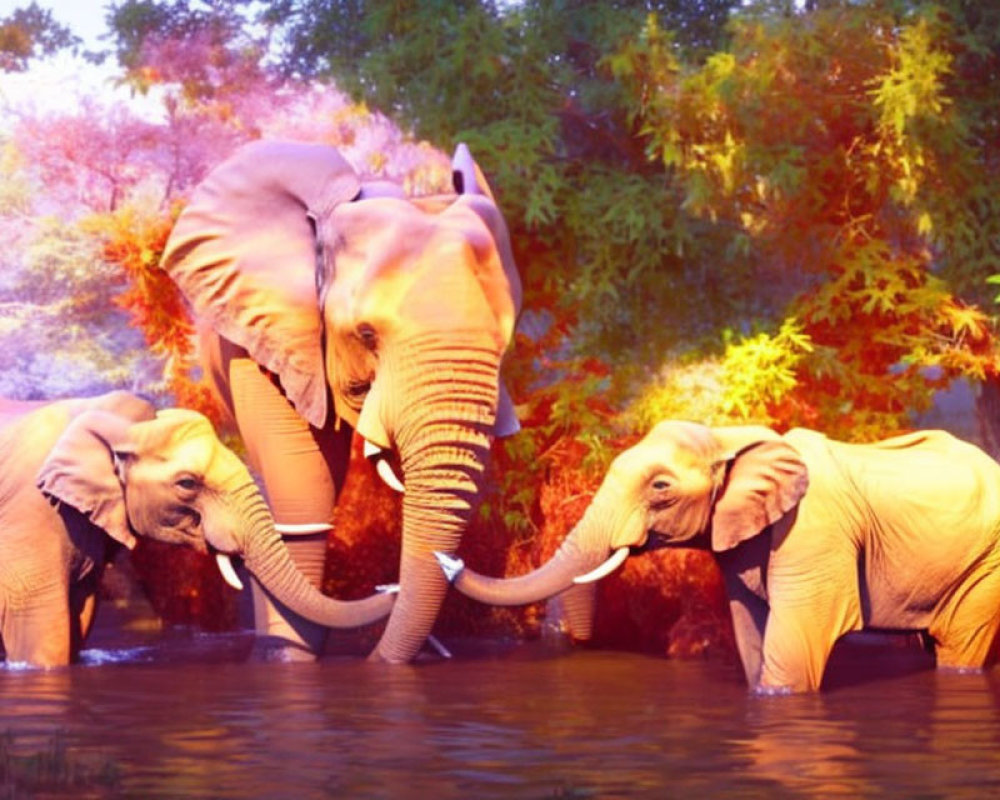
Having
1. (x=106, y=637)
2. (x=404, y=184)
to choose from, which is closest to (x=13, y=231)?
(x=404, y=184)

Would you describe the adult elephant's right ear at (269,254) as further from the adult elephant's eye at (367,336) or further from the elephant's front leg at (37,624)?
the elephant's front leg at (37,624)

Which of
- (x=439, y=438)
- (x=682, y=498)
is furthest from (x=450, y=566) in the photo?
(x=682, y=498)

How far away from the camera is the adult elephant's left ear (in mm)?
14562

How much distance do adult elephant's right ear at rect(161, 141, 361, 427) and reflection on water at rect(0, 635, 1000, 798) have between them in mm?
1770

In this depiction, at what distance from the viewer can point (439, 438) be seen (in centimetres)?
1445

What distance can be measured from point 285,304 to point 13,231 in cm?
1164

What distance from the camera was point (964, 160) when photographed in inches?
685

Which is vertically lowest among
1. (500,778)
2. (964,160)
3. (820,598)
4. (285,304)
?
(500,778)

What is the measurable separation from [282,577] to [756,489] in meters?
2.83

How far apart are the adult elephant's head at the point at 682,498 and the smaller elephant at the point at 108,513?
1.47 meters

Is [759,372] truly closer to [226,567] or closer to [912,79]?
[912,79]

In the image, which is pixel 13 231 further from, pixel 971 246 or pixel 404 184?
pixel 971 246

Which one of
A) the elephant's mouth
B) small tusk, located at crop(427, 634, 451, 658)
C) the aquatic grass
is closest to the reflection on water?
the aquatic grass

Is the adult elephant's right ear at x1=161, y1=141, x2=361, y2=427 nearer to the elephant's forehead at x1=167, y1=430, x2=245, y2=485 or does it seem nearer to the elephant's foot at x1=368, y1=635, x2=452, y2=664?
the elephant's forehead at x1=167, y1=430, x2=245, y2=485
